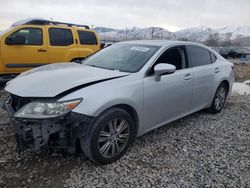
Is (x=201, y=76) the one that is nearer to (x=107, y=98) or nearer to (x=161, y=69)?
(x=161, y=69)

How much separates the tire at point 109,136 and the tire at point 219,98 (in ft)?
8.48

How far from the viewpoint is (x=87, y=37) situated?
25.8ft

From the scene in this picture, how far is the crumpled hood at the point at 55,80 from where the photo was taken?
258cm

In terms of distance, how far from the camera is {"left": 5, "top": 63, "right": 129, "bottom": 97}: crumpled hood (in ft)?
8.46

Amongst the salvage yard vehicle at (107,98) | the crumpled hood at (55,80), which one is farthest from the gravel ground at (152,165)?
the crumpled hood at (55,80)

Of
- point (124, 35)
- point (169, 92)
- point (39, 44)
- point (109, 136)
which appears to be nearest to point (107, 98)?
point (109, 136)

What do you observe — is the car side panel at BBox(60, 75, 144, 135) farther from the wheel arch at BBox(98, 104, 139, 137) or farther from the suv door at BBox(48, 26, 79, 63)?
the suv door at BBox(48, 26, 79, 63)

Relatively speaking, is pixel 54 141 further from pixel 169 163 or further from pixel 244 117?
pixel 244 117

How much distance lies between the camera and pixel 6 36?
20.6ft

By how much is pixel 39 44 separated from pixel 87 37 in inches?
67.4

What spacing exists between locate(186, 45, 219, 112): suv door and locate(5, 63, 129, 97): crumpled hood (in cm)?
167

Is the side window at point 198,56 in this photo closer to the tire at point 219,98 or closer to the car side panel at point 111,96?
the tire at point 219,98

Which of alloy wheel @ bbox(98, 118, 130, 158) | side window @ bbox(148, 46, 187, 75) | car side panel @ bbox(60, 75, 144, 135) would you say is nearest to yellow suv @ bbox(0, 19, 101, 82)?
side window @ bbox(148, 46, 187, 75)

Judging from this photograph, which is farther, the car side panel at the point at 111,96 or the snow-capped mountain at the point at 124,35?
the snow-capped mountain at the point at 124,35
